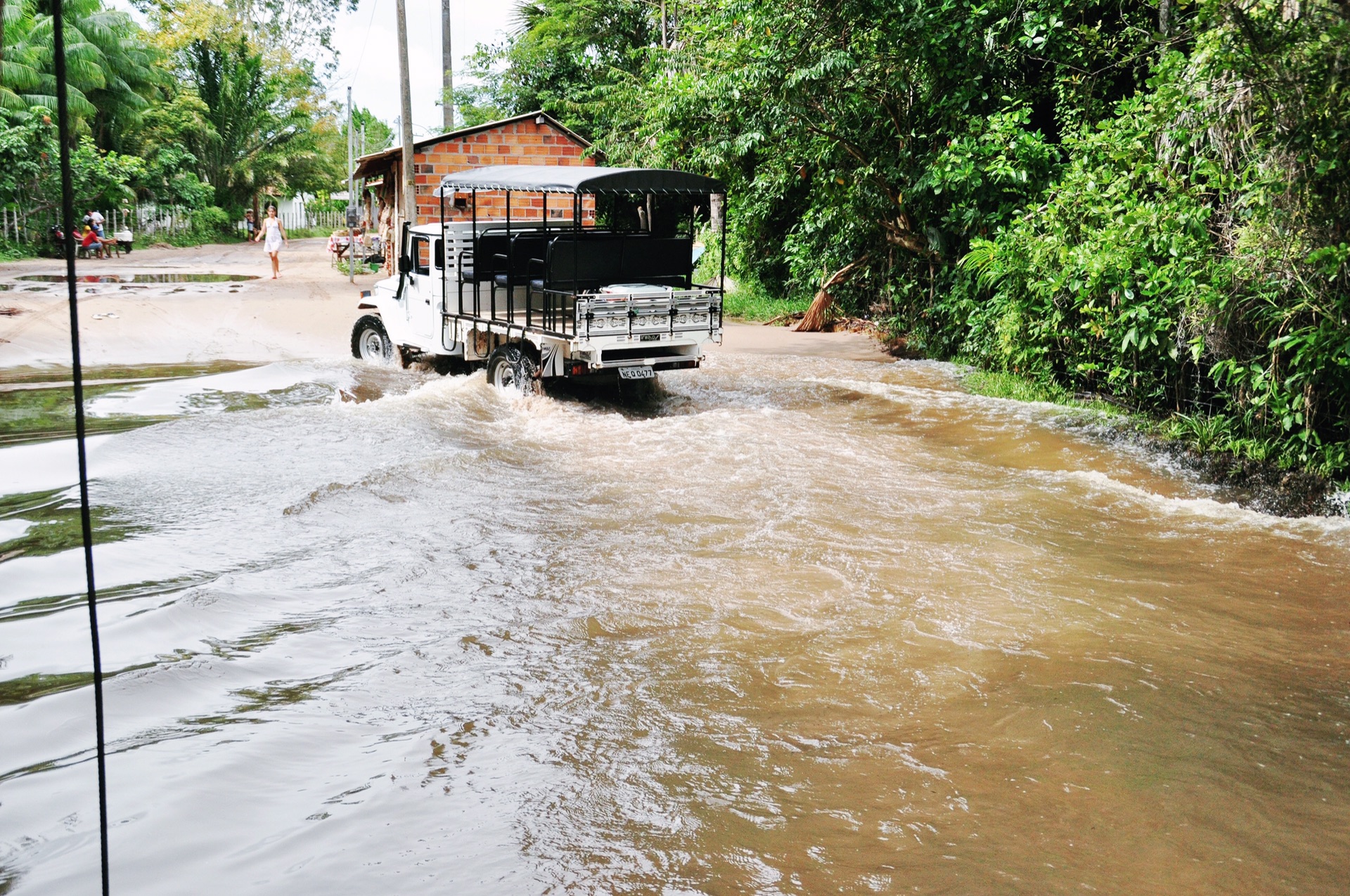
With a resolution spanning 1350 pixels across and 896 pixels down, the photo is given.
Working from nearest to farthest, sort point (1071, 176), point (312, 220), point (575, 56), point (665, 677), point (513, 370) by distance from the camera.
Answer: point (665, 677) → point (513, 370) → point (1071, 176) → point (575, 56) → point (312, 220)

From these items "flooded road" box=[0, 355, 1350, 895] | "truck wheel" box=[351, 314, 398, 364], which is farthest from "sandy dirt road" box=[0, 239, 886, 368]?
"flooded road" box=[0, 355, 1350, 895]

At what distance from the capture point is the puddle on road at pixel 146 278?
21453 mm

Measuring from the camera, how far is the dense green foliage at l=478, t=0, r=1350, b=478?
8344 millimetres

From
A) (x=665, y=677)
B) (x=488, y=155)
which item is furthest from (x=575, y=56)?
(x=665, y=677)

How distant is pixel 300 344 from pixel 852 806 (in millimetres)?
13459

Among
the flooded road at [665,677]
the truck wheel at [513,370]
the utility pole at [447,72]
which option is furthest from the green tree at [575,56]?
the flooded road at [665,677]

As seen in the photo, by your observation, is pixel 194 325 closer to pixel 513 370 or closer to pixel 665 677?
pixel 513 370

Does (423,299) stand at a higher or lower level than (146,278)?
lower

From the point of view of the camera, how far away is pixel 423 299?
12617 millimetres

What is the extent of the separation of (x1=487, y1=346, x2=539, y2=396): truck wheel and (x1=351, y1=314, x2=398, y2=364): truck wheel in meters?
2.58

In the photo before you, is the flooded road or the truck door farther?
the truck door

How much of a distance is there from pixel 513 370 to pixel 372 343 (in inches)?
138

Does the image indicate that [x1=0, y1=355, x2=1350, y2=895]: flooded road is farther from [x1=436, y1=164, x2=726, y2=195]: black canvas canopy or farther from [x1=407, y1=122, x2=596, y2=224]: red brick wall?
[x1=407, y1=122, x2=596, y2=224]: red brick wall

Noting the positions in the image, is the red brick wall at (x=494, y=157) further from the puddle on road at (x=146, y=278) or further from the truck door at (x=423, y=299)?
the truck door at (x=423, y=299)
